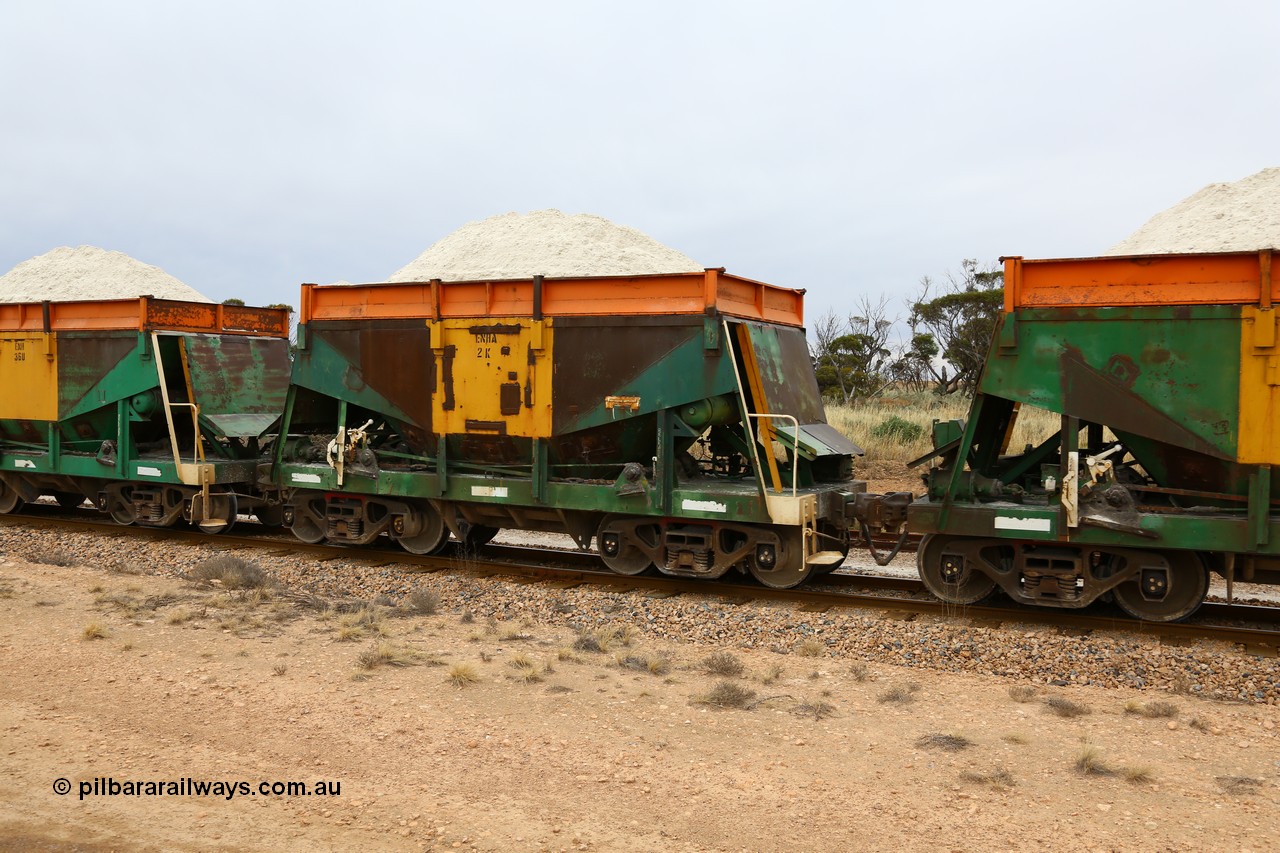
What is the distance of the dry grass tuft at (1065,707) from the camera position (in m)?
6.38

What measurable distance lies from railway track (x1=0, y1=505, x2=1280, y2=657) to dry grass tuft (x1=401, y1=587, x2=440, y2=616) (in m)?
1.55

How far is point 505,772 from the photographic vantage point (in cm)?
539

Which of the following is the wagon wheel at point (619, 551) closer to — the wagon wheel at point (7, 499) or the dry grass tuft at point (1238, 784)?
the dry grass tuft at point (1238, 784)

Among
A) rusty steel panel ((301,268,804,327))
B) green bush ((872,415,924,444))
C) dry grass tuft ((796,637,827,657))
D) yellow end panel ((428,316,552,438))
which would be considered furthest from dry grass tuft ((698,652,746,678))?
green bush ((872,415,924,444))

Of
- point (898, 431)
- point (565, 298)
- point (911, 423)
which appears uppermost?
point (565, 298)

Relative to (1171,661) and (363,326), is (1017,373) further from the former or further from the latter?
(363,326)

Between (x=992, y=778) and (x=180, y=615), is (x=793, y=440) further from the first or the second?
(x=180, y=615)

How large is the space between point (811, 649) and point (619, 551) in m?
3.30

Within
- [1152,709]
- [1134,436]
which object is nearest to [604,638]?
[1152,709]

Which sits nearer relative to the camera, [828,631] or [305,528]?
[828,631]

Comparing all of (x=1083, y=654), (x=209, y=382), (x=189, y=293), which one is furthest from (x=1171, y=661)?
(x=189, y=293)

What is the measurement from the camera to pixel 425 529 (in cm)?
1209

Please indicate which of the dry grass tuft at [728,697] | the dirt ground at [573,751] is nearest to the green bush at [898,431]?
the dirt ground at [573,751]

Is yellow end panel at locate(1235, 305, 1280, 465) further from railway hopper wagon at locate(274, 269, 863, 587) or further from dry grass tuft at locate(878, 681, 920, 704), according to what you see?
railway hopper wagon at locate(274, 269, 863, 587)
